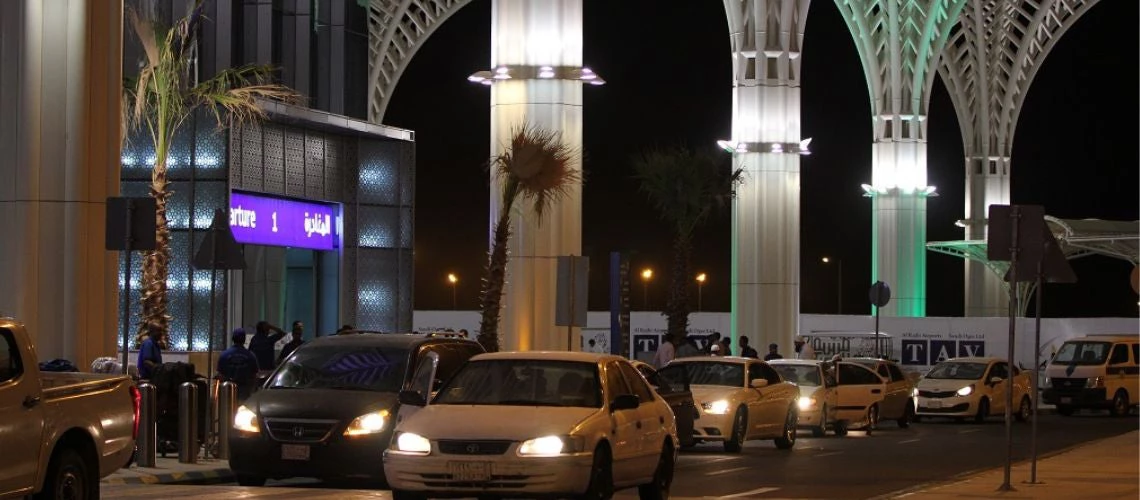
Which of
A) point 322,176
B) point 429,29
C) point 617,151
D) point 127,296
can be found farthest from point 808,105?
point 127,296

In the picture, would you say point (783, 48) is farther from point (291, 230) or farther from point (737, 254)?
point (291, 230)

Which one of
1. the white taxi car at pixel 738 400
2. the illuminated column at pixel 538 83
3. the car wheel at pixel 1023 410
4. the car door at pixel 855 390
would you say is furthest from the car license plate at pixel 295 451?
the car wheel at pixel 1023 410

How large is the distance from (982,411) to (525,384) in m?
23.0

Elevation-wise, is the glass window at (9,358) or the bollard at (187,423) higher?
the glass window at (9,358)

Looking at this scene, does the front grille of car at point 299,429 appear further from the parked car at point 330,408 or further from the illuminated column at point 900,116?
the illuminated column at point 900,116

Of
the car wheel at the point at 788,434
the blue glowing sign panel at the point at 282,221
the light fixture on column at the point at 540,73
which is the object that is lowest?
the car wheel at the point at 788,434

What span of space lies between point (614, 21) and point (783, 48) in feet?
141

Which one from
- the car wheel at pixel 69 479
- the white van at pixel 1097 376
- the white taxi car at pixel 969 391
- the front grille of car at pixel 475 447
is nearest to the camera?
the car wheel at pixel 69 479

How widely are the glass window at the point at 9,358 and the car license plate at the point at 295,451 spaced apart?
510cm

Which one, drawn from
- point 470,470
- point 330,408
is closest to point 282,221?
point 330,408

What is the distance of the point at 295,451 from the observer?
18281 millimetres

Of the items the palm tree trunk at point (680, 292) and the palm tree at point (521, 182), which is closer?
the palm tree at point (521, 182)

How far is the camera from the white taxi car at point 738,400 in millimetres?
26359

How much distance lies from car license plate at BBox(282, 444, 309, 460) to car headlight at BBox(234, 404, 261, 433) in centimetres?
34
